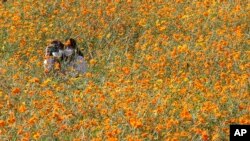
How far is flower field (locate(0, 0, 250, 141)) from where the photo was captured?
6.14 m

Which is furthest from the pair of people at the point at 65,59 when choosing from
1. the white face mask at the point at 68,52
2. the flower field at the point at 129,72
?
the flower field at the point at 129,72

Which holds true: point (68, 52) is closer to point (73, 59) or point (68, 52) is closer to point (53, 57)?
point (73, 59)

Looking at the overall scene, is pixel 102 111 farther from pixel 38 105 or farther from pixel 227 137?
pixel 227 137

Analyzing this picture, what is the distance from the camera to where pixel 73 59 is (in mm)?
9555

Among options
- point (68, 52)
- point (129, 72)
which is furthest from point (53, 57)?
point (129, 72)

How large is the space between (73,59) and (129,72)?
111 cm

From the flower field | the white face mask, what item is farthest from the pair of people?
the flower field

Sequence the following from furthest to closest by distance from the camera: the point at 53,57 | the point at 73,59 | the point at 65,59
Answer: the point at 65,59
the point at 73,59
the point at 53,57

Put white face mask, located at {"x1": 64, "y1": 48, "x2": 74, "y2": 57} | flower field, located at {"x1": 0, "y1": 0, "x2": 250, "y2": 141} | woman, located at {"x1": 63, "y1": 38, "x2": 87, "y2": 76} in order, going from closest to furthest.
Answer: flower field, located at {"x1": 0, "y1": 0, "x2": 250, "y2": 141}, woman, located at {"x1": 63, "y1": 38, "x2": 87, "y2": 76}, white face mask, located at {"x1": 64, "y1": 48, "x2": 74, "y2": 57}

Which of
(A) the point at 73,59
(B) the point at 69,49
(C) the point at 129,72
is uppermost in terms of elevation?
(B) the point at 69,49

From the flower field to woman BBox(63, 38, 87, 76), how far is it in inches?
7.9

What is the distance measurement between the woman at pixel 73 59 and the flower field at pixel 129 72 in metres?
0.20

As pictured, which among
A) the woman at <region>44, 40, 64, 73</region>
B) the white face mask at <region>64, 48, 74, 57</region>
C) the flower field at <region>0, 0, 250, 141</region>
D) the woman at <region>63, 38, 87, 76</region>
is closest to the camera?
the flower field at <region>0, 0, 250, 141</region>

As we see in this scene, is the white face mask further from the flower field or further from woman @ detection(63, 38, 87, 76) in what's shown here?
the flower field
